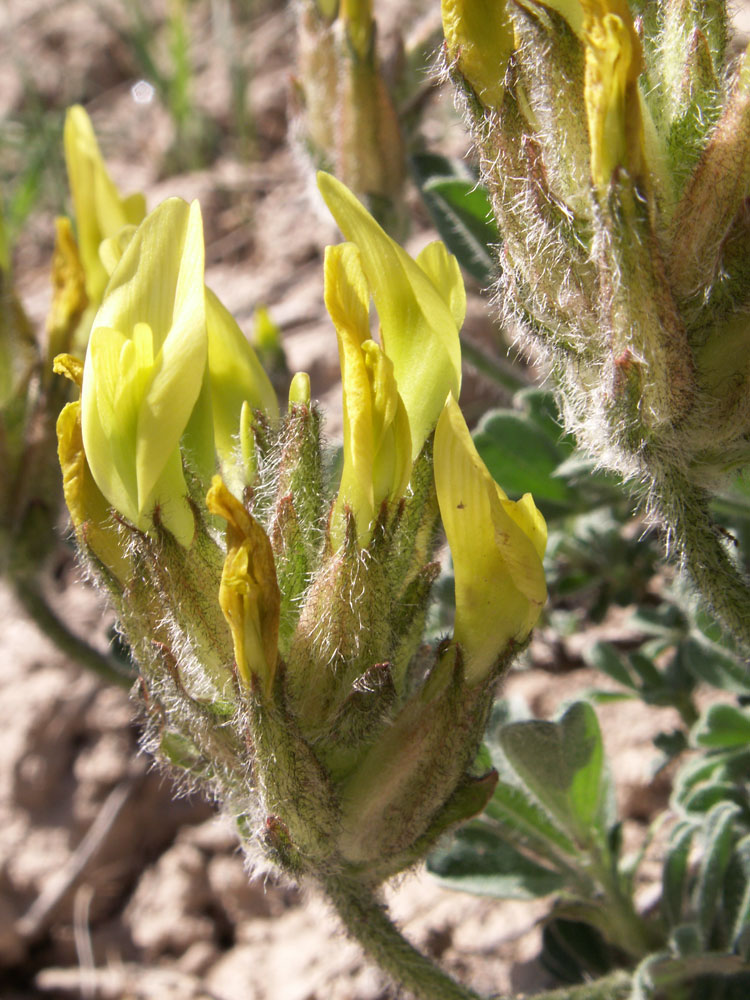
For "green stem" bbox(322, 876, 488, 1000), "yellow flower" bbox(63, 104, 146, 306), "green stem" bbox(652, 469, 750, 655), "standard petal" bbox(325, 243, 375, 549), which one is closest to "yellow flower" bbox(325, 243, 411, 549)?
"standard petal" bbox(325, 243, 375, 549)

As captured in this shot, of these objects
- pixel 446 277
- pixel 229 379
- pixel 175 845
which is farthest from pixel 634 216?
pixel 175 845

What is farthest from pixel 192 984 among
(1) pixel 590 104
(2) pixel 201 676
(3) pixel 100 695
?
(1) pixel 590 104

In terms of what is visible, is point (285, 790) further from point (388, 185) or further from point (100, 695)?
point (100, 695)

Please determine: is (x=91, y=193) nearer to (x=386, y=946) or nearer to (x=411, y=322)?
(x=411, y=322)

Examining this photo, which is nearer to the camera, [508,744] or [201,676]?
[201,676]

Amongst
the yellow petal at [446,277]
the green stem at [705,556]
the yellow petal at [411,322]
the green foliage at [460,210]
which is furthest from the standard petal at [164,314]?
the green foliage at [460,210]
